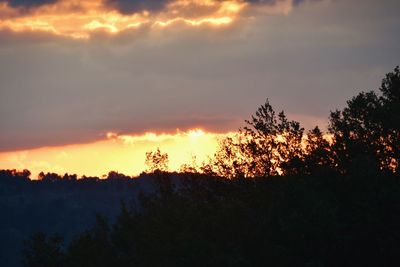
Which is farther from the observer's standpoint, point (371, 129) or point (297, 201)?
point (371, 129)

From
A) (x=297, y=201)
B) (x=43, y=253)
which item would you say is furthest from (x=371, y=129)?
(x=43, y=253)

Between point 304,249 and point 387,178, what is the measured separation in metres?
8.52

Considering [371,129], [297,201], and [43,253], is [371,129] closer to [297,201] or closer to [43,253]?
[297,201]

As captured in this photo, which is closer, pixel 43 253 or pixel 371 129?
pixel 371 129

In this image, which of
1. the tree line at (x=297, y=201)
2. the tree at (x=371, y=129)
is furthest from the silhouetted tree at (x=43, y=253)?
the tree at (x=371, y=129)

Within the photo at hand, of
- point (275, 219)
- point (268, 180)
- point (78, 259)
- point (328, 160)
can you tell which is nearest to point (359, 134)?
point (328, 160)

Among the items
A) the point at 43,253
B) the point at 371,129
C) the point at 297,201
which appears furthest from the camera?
the point at 43,253

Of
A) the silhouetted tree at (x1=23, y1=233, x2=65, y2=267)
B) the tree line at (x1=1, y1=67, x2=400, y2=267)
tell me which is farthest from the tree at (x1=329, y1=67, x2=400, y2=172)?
the silhouetted tree at (x1=23, y1=233, x2=65, y2=267)

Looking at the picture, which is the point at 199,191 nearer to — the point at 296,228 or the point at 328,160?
the point at 328,160

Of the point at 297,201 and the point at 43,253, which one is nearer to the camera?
the point at 297,201

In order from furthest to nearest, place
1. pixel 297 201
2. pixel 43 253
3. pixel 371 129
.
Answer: pixel 43 253, pixel 371 129, pixel 297 201

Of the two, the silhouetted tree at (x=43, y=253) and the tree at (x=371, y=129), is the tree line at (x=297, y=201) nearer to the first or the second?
the tree at (x=371, y=129)

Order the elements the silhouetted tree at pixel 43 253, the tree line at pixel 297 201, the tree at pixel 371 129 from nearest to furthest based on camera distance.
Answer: the tree line at pixel 297 201 → the tree at pixel 371 129 → the silhouetted tree at pixel 43 253

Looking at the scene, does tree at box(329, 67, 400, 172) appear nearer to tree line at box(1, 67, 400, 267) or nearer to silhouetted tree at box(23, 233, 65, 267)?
tree line at box(1, 67, 400, 267)
